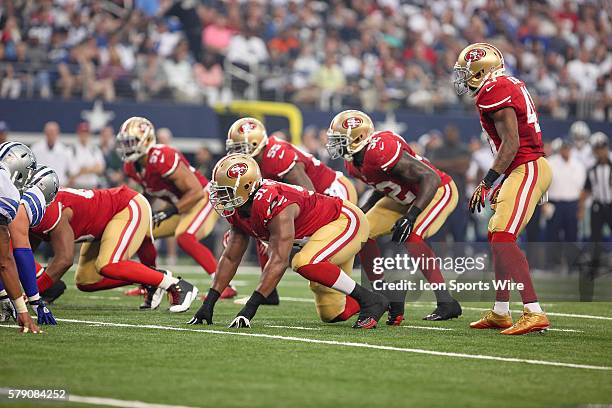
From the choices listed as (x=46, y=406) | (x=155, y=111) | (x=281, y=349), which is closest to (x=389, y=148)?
(x=281, y=349)

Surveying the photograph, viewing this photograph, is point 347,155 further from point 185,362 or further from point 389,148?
point 185,362

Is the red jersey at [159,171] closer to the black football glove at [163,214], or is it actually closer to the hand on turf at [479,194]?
the black football glove at [163,214]

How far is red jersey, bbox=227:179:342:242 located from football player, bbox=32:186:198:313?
123 cm

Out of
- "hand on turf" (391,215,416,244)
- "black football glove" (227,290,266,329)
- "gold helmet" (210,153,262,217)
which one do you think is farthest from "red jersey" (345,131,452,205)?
"black football glove" (227,290,266,329)

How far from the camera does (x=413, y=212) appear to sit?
8352mm

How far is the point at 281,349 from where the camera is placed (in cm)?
654

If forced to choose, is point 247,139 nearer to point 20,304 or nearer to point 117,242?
point 117,242

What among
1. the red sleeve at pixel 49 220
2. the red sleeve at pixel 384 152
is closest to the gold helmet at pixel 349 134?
the red sleeve at pixel 384 152

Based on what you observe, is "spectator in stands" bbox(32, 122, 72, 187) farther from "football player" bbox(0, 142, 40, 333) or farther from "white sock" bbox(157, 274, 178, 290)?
"football player" bbox(0, 142, 40, 333)

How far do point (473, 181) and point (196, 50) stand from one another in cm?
524

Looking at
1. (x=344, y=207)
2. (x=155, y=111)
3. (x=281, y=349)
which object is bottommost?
(x=281, y=349)

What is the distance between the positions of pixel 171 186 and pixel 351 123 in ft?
8.52

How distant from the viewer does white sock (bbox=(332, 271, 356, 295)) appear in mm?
7750

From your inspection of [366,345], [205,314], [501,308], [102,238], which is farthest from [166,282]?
[501,308]
